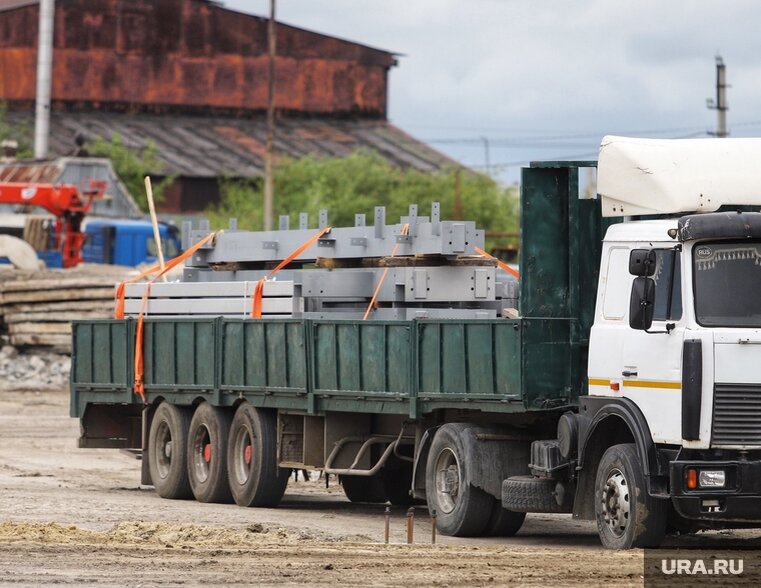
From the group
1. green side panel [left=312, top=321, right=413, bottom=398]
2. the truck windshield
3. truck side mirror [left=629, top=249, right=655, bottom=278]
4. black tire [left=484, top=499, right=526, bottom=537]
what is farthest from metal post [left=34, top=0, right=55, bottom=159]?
the truck windshield

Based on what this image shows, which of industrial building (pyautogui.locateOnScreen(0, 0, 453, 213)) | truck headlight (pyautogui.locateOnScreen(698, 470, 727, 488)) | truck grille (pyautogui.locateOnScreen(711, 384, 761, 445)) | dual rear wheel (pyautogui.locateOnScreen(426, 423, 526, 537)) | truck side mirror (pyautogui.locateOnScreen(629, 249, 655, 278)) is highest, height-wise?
industrial building (pyautogui.locateOnScreen(0, 0, 453, 213))

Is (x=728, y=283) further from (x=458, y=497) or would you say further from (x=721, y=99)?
(x=721, y=99)

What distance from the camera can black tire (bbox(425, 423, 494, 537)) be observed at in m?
14.6

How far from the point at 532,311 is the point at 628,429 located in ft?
4.84

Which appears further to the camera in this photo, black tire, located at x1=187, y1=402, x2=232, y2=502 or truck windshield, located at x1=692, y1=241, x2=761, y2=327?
black tire, located at x1=187, y1=402, x2=232, y2=502

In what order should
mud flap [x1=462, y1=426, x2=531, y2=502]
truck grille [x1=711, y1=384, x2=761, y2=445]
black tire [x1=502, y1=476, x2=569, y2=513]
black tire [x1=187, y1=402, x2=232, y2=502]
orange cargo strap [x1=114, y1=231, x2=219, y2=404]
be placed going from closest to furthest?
1. truck grille [x1=711, y1=384, x2=761, y2=445]
2. black tire [x1=502, y1=476, x2=569, y2=513]
3. mud flap [x1=462, y1=426, x2=531, y2=502]
4. black tire [x1=187, y1=402, x2=232, y2=502]
5. orange cargo strap [x1=114, y1=231, x2=219, y2=404]

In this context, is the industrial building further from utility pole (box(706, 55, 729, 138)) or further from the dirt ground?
the dirt ground

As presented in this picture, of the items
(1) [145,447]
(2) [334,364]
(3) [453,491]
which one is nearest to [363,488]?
(1) [145,447]

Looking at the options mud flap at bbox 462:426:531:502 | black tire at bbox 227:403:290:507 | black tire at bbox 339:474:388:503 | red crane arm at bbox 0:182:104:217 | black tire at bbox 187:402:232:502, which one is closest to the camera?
mud flap at bbox 462:426:531:502

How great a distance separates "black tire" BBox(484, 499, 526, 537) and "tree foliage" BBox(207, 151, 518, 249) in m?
47.0

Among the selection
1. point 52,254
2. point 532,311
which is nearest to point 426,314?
point 532,311

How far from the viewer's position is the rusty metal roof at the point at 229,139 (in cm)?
6769

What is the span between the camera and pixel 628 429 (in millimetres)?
13148

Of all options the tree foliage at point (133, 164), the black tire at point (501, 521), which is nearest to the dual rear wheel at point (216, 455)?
the black tire at point (501, 521)
